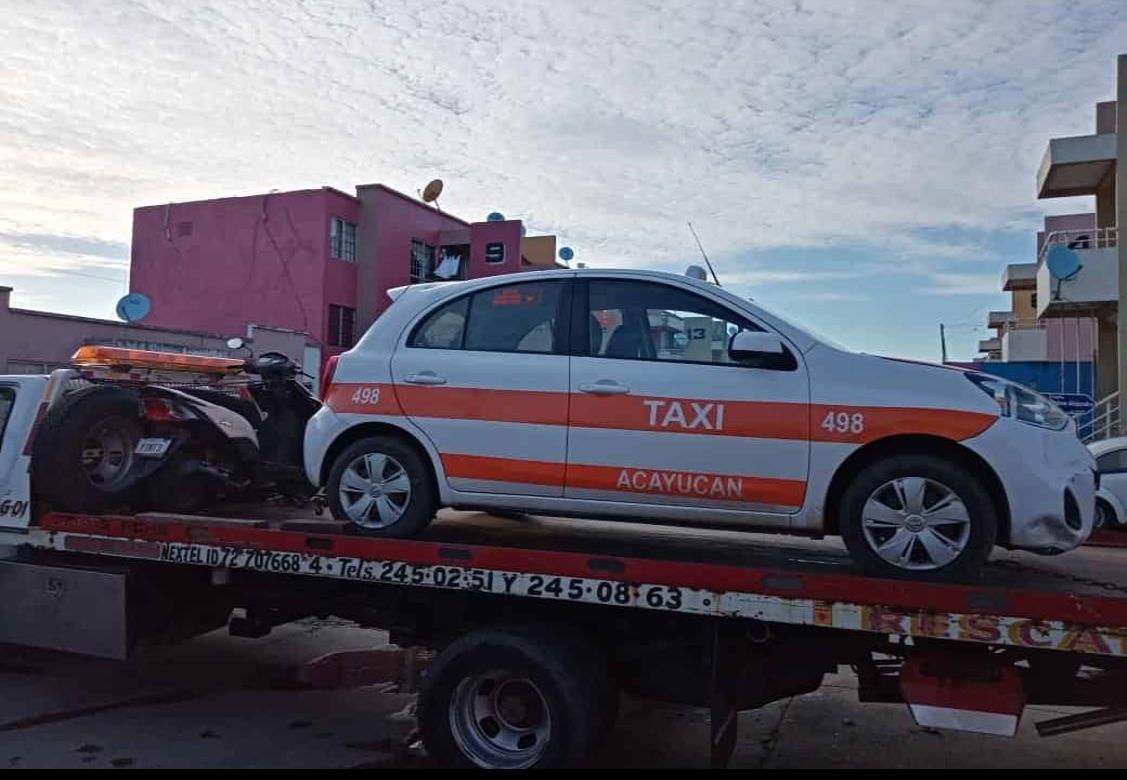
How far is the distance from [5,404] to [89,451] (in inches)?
31.8

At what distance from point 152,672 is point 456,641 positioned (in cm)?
334

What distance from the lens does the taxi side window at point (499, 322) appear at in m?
5.10

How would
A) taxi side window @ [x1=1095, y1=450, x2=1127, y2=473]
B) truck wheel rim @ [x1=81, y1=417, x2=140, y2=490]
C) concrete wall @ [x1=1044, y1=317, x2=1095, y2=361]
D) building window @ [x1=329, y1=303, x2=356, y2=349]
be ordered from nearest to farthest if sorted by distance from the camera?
truck wheel rim @ [x1=81, y1=417, x2=140, y2=490] < taxi side window @ [x1=1095, y1=450, x2=1127, y2=473] < building window @ [x1=329, y1=303, x2=356, y2=349] < concrete wall @ [x1=1044, y1=317, x2=1095, y2=361]

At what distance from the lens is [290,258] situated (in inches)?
1085

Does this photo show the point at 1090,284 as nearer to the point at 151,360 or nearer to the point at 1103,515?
the point at 1103,515

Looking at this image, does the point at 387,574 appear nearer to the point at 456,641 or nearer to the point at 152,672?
the point at 456,641

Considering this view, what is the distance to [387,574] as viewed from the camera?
16.1 feet

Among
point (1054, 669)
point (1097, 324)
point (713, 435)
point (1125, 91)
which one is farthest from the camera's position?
point (1097, 324)

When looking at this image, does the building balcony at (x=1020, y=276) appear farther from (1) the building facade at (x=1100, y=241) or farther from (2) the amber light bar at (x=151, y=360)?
(2) the amber light bar at (x=151, y=360)

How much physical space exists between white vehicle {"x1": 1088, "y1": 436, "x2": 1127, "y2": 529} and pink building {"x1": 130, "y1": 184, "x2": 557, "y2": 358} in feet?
66.3

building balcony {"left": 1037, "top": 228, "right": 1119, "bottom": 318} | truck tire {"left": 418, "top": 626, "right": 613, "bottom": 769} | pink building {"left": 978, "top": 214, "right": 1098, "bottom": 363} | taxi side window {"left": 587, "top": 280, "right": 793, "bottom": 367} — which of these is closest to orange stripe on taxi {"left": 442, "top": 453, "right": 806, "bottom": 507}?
taxi side window {"left": 587, "top": 280, "right": 793, "bottom": 367}

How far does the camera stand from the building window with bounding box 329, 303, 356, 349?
1096 inches

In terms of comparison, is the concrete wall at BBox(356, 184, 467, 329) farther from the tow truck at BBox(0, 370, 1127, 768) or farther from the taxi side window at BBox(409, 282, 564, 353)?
the taxi side window at BBox(409, 282, 564, 353)
